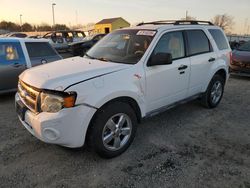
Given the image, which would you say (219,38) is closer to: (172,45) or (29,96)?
(172,45)

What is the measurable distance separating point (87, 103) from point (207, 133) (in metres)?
2.46

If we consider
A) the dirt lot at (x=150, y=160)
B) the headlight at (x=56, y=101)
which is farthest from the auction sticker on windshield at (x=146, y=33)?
the headlight at (x=56, y=101)

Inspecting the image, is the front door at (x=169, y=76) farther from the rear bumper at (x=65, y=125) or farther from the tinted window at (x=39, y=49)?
the tinted window at (x=39, y=49)

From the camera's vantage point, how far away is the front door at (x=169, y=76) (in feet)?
12.7

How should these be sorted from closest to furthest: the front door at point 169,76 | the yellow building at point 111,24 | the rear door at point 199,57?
the front door at point 169,76 < the rear door at point 199,57 < the yellow building at point 111,24

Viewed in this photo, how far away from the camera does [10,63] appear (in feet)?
19.6

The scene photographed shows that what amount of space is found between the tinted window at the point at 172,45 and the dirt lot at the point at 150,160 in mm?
1382

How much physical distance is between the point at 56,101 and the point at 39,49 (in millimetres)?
4233

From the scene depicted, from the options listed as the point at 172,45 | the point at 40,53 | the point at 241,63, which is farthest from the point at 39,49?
the point at 241,63

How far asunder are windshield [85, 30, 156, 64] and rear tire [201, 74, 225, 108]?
7.00 ft

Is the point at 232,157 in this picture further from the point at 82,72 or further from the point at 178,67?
the point at 82,72

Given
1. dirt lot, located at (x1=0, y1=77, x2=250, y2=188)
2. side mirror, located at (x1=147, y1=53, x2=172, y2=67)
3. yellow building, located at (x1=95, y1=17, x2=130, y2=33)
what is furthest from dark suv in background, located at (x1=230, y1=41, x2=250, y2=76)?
yellow building, located at (x1=95, y1=17, x2=130, y2=33)

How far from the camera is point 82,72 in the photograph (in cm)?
326

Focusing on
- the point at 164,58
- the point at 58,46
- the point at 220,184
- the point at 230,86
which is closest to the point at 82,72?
the point at 164,58
